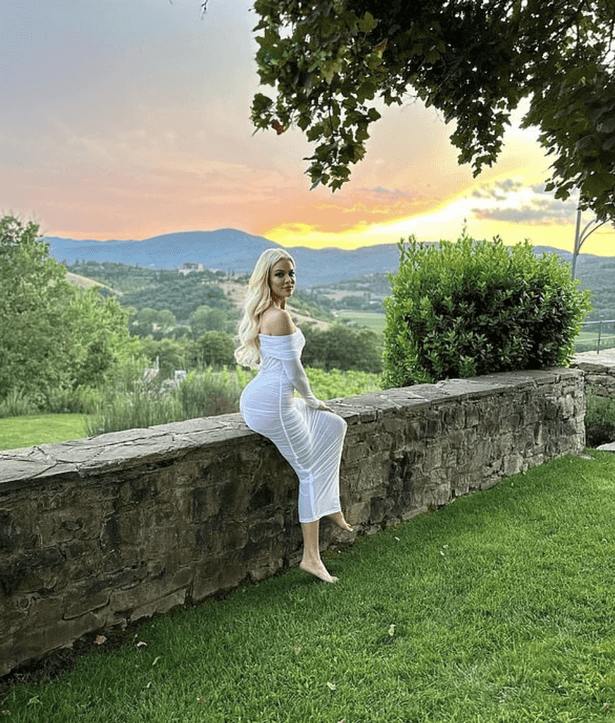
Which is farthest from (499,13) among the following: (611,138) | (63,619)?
(63,619)

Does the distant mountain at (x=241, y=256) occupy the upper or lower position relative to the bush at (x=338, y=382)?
upper

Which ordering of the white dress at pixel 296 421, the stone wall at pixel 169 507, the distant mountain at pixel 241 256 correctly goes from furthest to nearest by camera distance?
1. the distant mountain at pixel 241 256
2. the white dress at pixel 296 421
3. the stone wall at pixel 169 507

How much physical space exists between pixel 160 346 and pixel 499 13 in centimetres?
1979

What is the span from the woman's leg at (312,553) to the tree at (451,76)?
1904 millimetres

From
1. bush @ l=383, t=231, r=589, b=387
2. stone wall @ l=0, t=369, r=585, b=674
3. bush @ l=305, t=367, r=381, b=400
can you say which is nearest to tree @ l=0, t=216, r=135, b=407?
bush @ l=305, t=367, r=381, b=400

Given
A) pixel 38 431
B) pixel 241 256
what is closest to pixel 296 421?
pixel 38 431

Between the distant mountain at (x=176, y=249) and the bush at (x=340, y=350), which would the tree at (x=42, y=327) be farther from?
the bush at (x=340, y=350)

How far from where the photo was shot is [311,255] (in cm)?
1916

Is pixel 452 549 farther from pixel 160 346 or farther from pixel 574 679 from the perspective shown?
pixel 160 346

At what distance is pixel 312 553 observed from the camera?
3.20 meters

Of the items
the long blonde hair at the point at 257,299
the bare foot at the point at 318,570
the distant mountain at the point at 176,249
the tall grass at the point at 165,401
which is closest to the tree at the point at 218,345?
the tall grass at the point at 165,401

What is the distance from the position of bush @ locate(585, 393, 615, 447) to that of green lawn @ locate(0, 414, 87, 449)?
6.21 m

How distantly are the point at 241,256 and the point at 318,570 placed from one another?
27.7m

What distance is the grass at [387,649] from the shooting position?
2189mm
